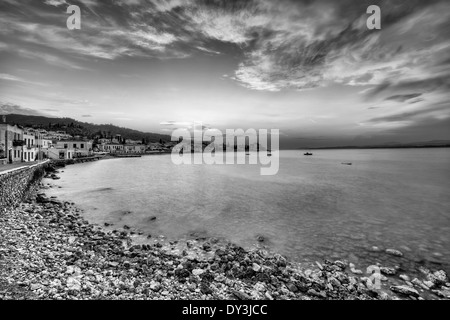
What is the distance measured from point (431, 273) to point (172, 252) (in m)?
10.7

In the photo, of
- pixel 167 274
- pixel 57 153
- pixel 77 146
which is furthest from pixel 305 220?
pixel 77 146

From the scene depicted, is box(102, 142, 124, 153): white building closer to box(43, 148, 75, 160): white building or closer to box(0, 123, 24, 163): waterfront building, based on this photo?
box(43, 148, 75, 160): white building

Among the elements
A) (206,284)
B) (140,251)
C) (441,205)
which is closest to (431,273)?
(206,284)

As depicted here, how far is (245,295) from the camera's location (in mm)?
6484

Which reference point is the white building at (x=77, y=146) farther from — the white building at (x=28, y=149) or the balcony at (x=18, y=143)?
the balcony at (x=18, y=143)

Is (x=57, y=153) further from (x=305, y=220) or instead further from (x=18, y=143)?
(x=305, y=220)

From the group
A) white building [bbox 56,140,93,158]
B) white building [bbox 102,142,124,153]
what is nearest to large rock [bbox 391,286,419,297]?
white building [bbox 56,140,93,158]

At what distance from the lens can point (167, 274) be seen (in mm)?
7438

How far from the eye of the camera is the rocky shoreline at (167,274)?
6.08 m

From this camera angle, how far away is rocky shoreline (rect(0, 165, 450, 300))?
6.08m

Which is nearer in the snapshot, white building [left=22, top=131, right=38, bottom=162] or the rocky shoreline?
the rocky shoreline

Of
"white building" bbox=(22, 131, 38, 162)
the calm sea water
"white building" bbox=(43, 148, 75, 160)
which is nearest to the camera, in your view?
the calm sea water

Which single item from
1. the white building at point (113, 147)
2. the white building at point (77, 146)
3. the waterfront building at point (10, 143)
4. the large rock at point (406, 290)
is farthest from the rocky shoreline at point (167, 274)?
the white building at point (113, 147)
